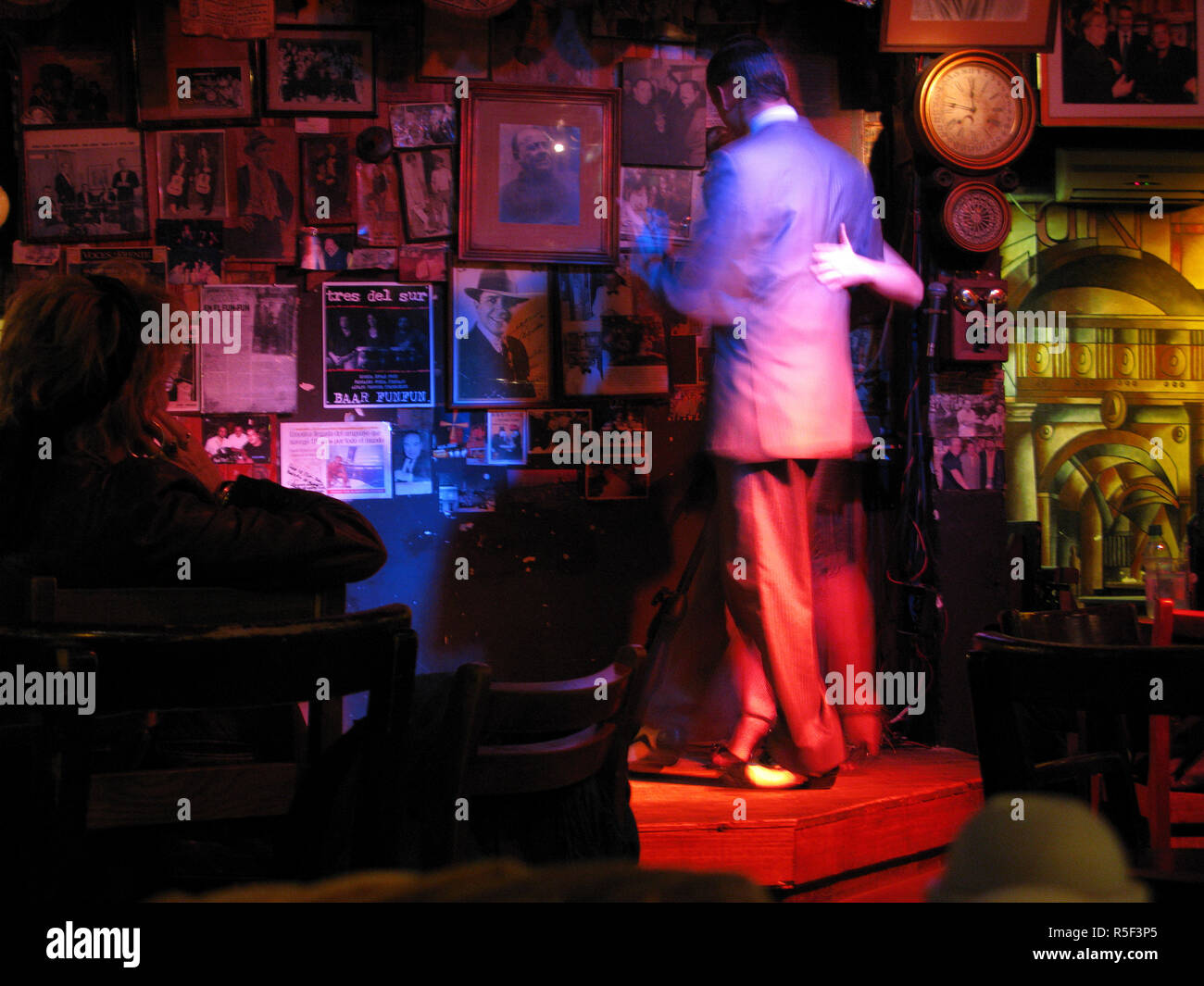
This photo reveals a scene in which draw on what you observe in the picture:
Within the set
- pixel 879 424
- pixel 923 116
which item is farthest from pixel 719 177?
pixel 879 424

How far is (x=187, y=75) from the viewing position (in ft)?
10.9

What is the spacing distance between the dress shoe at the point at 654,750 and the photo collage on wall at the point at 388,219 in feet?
2.56

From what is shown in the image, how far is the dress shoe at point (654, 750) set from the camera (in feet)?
9.96

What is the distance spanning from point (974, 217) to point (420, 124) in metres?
1.81

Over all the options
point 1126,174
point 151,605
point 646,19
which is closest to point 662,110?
point 646,19

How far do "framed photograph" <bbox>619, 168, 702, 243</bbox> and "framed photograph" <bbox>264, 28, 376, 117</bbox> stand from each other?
34.3 inches

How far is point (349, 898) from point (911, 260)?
10.8ft

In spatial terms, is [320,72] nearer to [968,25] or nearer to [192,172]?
[192,172]

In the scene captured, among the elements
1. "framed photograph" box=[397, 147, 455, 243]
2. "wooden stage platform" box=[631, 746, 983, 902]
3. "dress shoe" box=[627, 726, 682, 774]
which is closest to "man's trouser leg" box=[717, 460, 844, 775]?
"wooden stage platform" box=[631, 746, 983, 902]

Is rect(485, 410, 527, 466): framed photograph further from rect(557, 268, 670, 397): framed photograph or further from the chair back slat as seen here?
the chair back slat

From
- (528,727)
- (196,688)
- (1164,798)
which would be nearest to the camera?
(196,688)

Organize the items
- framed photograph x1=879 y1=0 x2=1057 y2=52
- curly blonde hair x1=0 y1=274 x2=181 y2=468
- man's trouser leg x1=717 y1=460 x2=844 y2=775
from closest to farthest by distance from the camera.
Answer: curly blonde hair x1=0 y1=274 x2=181 y2=468 → man's trouser leg x1=717 y1=460 x2=844 y2=775 → framed photograph x1=879 y1=0 x2=1057 y2=52

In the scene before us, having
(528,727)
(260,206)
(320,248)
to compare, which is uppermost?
(260,206)

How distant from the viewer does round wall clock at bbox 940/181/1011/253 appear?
331cm
